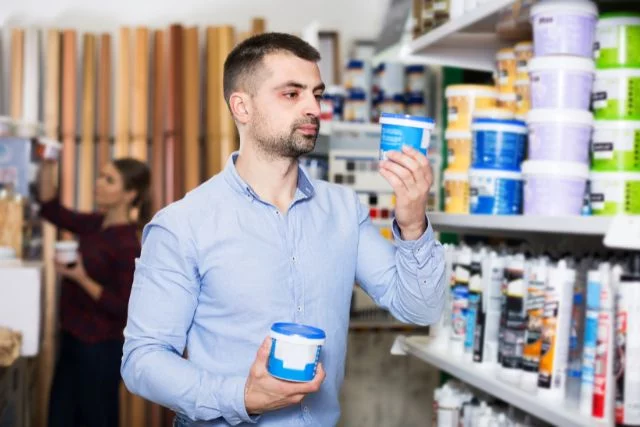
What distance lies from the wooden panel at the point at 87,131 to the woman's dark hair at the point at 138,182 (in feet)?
3.79

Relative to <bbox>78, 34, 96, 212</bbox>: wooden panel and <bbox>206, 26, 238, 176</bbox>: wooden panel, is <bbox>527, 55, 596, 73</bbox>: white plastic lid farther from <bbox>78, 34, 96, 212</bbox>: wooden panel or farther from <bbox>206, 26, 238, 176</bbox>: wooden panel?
<bbox>78, 34, 96, 212</bbox>: wooden panel

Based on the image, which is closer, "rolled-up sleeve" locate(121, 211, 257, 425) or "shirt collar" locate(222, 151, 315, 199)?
"rolled-up sleeve" locate(121, 211, 257, 425)

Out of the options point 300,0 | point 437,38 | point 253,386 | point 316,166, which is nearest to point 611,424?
point 253,386

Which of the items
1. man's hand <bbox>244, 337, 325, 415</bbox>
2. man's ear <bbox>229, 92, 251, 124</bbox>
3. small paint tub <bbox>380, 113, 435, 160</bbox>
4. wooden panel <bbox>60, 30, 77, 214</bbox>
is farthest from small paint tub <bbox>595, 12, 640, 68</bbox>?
wooden panel <bbox>60, 30, 77, 214</bbox>

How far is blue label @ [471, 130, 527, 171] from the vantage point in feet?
6.73

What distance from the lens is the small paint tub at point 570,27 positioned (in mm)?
1818

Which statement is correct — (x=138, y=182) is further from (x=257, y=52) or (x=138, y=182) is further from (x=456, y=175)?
(x=257, y=52)

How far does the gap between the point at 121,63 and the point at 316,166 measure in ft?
5.71

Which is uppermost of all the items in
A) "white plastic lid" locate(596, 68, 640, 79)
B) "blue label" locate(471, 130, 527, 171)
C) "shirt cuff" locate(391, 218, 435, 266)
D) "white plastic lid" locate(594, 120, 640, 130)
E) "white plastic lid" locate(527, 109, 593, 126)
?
"white plastic lid" locate(596, 68, 640, 79)

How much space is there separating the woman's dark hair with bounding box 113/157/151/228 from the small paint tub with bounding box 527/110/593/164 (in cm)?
261

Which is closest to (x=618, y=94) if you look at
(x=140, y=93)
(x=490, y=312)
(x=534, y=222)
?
(x=534, y=222)

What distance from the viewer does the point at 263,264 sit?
5.82 feet

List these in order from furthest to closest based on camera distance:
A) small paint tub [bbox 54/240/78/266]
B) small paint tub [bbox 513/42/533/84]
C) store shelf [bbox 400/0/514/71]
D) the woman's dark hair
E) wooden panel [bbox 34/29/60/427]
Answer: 1. wooden panel [bbox 34/29/60/427]
2. the woman's dark hair
3. small paint tub [bbox 54/240/78/266]
4. store shelf [bbox 400/0/514/71]
5. small paint tub [bbox 513/42/533/84]

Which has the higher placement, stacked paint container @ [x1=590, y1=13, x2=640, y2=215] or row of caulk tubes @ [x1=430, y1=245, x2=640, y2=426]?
stacked paint container @ [x1=590, y1=13, x2=640, y2=215]
